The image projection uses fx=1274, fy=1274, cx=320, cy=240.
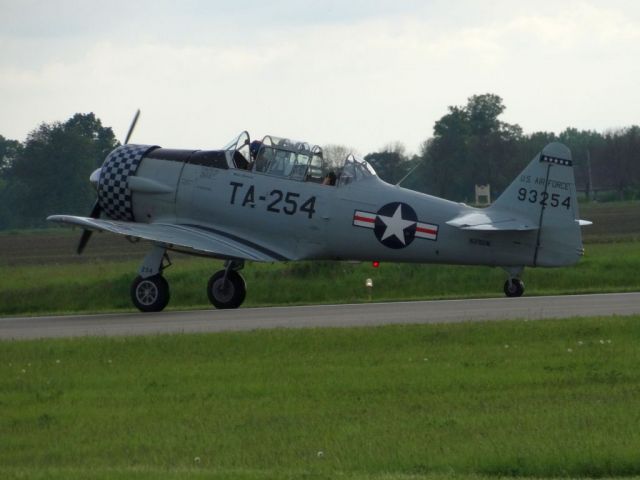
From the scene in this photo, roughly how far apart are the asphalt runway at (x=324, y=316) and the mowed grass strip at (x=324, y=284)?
4832mm

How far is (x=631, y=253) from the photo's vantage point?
29.4m

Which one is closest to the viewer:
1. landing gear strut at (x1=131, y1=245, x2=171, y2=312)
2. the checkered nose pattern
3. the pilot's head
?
landing gear strut at (x1=131, y1=245, x2=171, y2=312)

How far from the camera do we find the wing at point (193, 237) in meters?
19.6

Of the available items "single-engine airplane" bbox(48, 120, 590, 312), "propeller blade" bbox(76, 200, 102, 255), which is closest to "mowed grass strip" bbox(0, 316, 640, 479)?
"single-engine airplane" bbox(48, 120, 590, 312)

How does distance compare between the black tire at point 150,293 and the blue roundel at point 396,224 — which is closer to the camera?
the blue roundel at point 396,224

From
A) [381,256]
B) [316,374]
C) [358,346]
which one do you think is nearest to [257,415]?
[316,374]

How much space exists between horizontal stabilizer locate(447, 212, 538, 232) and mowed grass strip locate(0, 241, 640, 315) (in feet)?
17.9

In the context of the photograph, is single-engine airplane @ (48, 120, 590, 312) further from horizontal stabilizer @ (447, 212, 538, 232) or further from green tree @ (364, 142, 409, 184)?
green tree @ (364, 142, 409, 184)

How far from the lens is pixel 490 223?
61.6 ft

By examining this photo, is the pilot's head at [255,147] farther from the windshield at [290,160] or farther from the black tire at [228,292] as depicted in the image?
the black tire at [228,292]

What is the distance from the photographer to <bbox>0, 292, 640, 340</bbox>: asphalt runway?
16406mm

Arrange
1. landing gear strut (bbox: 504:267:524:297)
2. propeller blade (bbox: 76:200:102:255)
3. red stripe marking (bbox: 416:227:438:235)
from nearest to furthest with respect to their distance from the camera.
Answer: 1. red stripe marking (bbox: 416:227:438:235)
2. landing gear strut (bbox: 504:267:524:297)
3. propeller blade (bbox: 76:200:102:255)

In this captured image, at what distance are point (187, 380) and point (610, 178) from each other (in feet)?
245

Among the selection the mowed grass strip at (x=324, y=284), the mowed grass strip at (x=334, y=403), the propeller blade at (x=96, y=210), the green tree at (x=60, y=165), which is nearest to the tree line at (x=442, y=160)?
the green tree at (x=60, y=165)
